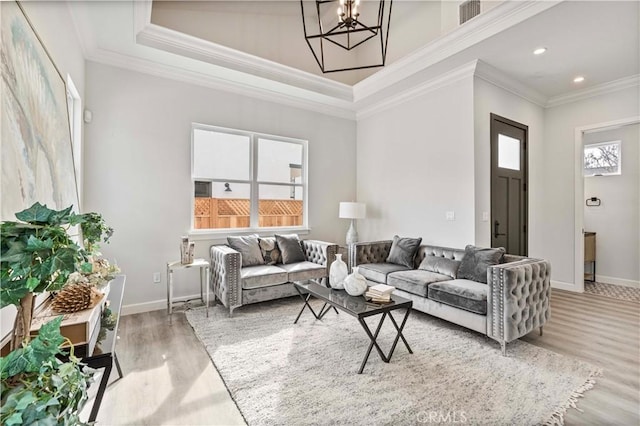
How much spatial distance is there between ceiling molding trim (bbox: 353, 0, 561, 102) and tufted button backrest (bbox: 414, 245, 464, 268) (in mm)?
2380

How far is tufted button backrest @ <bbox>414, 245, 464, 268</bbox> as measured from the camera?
12.2ft

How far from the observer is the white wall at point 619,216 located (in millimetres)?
4918

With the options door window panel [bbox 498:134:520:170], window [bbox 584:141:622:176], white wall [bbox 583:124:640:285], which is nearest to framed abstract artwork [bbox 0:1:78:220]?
door window panel [bbox 498:134:520:170]

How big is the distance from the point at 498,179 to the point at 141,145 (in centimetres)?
475

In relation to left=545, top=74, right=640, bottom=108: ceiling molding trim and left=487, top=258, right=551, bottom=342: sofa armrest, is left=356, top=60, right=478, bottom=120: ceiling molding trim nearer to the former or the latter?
left=545, top=74, right=640, bottom=108: ceiling molding trim

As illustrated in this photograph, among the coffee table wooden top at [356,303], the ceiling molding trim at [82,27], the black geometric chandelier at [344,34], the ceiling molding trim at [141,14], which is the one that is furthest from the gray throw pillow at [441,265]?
the ceiling molding trim at [82,27]

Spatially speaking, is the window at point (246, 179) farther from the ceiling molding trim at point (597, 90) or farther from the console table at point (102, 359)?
the ceiling molding trim at point (597, 90)

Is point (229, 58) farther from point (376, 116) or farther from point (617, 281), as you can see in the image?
point (617, 281)

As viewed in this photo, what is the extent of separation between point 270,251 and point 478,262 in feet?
8.67

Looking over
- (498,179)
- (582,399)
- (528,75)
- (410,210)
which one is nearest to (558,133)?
(528,75)

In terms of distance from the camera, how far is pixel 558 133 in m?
4.91

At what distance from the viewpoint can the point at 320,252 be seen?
14.4ft

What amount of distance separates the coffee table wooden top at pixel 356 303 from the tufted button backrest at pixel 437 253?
140 cm

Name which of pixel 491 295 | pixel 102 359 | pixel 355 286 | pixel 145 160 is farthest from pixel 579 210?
pixel 145 160
